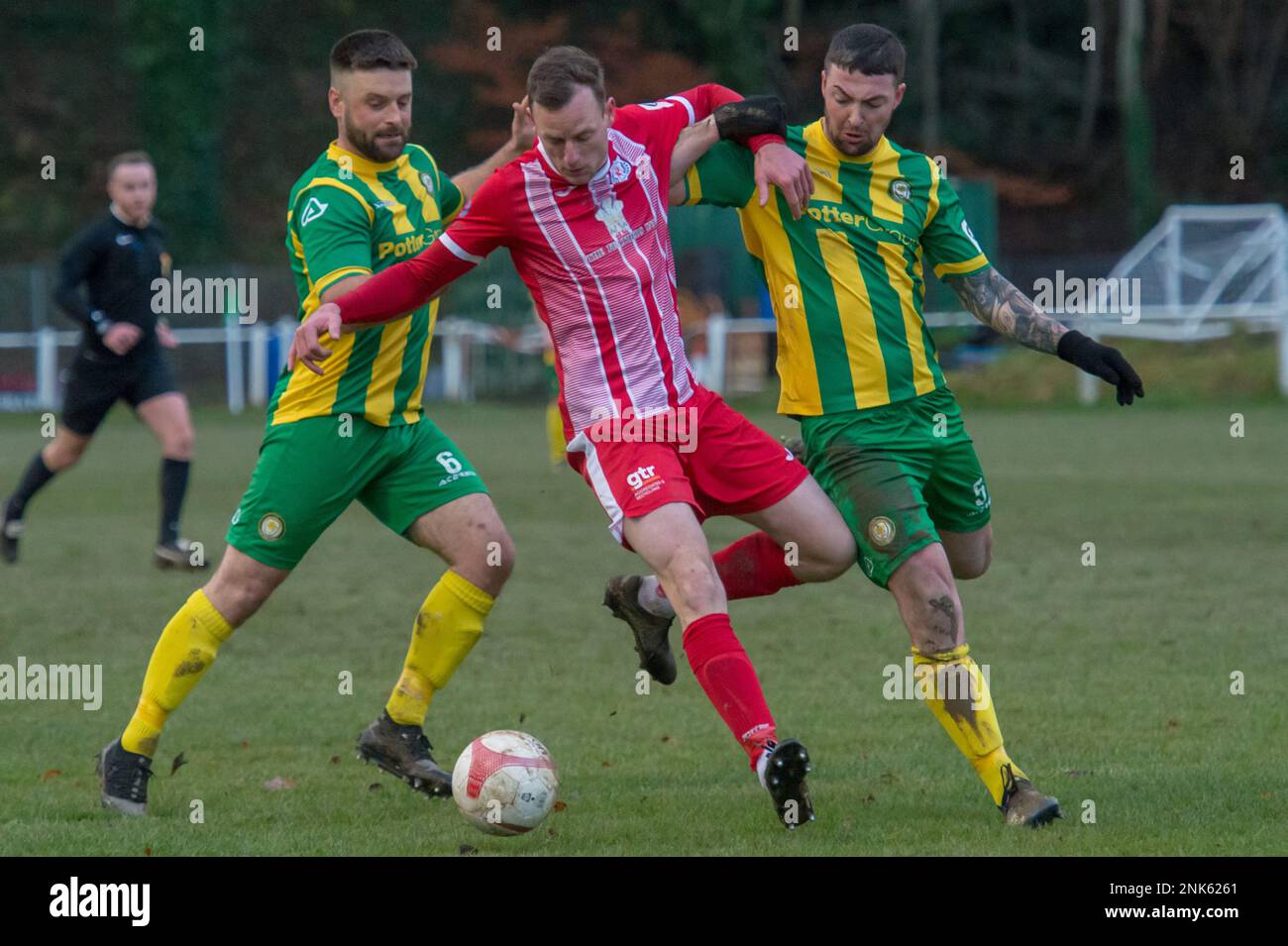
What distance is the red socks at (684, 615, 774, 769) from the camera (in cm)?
505

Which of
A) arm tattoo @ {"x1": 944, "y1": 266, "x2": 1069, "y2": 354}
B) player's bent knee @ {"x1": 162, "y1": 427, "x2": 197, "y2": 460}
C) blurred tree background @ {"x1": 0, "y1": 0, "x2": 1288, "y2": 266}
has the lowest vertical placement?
player's bent knee @ {"x1": 162, "y1": 427, "x2": 197, "y2": 460}

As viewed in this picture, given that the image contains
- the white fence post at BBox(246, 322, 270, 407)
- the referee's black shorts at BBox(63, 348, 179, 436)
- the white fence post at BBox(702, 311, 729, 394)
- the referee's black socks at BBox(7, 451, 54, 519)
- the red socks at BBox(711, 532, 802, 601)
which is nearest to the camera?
the red socks at BBox(711, 532, 802, 601)

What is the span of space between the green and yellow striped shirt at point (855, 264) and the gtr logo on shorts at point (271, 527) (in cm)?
157

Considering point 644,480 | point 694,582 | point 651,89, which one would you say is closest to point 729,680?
point 694,582

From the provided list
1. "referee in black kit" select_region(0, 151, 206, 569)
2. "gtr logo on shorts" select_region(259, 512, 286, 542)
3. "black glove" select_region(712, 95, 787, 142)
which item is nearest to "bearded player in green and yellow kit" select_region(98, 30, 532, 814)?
"gtr logo on shorts" select_region(259, 512, 286, 542)

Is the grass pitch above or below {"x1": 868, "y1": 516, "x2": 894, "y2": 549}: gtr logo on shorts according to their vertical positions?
below

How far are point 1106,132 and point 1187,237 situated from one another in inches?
401

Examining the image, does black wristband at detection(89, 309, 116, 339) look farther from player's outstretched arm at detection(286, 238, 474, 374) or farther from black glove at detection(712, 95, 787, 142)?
black glove at detection(712, 95, 787, 142)

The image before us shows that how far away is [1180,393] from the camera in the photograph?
2441 cm

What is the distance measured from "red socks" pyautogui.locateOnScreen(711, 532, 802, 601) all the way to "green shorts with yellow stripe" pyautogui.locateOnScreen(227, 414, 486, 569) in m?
0.86

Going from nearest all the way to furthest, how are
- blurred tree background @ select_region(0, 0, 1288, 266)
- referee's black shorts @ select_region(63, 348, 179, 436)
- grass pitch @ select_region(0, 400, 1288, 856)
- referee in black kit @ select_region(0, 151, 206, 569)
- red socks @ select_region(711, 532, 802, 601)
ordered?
1. grass pitch @ select_region(0, 400, 1288, 856)
2. red socks @ select_region(711, 532, 802, 601)
3. referee in black kit @ select_region(0, 151, 206, 569)
4. referee's black shorts @ select_region(63, 348, 179, 436)
5. blurred tree background @ select_region(0, 0, 1288, 266)

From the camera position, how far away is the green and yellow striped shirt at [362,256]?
18.4ft

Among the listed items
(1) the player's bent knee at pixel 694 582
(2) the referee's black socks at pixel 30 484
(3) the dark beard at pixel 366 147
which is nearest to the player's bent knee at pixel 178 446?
(2) the referee's black socks at pixel 30 484

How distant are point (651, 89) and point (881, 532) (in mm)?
31750
